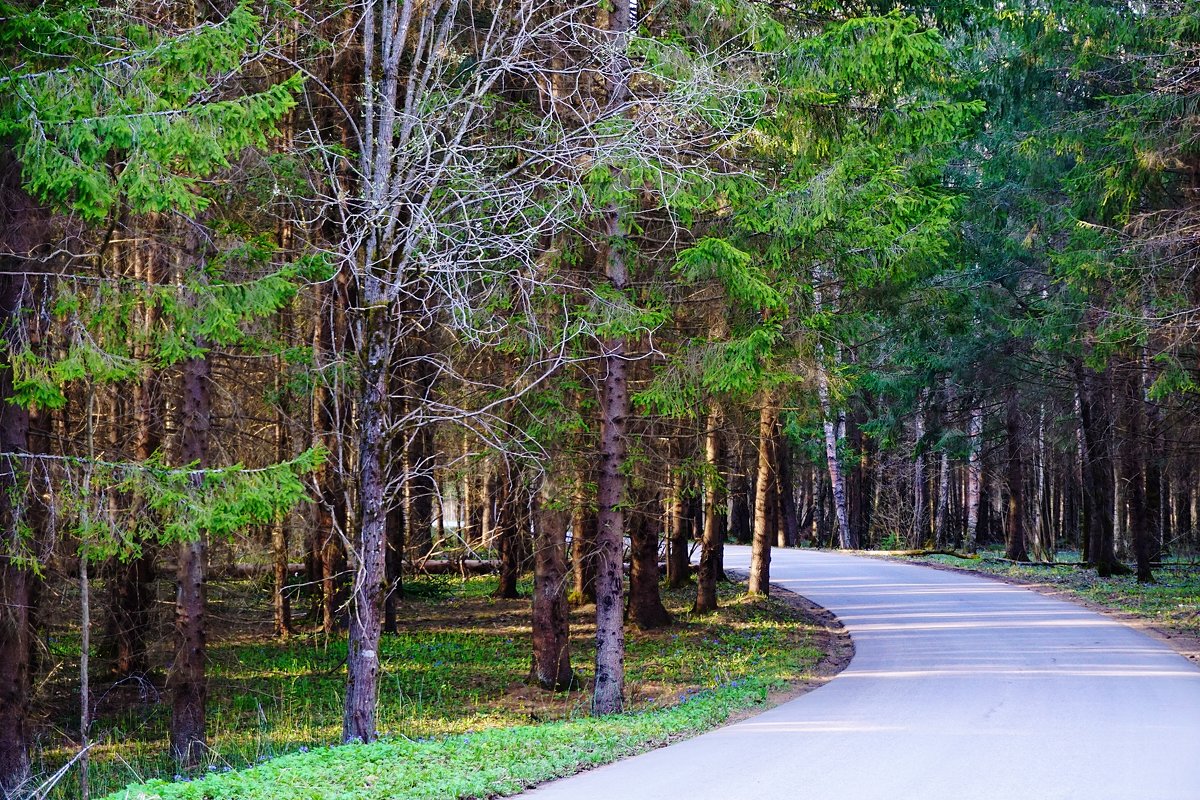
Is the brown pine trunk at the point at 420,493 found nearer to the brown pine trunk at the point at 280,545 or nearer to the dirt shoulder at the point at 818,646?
the brown pine trunk at the point at 280,545

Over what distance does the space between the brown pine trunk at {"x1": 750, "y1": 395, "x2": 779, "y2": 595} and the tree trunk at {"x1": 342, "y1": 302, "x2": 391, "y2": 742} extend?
1018 cm

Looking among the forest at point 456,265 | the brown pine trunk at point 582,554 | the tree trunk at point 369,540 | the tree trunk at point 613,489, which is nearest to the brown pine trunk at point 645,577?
the forest at point 456,265

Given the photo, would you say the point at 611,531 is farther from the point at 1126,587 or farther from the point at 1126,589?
the point at 1126,587

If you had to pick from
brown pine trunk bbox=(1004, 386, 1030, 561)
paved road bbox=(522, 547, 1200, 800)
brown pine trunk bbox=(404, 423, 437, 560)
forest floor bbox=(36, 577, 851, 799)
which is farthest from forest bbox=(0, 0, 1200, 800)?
brown pine trunk bbox=(1004, 386, 1030, 561)

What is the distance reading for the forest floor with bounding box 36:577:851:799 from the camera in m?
7.50

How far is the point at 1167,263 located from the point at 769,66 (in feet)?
24.4

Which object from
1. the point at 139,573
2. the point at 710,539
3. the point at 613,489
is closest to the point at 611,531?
the point at 613,489

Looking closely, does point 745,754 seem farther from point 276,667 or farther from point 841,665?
point 276,667

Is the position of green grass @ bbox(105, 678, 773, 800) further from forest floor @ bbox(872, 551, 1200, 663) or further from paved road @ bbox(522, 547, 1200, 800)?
forest floor @ bbox(872, 551, 1200, 663)

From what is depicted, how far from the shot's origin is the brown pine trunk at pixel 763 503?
63.7 feet

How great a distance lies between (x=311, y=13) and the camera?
41.3 ft

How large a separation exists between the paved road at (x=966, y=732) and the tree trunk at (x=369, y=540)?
2.43 metres

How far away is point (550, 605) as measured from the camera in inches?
540

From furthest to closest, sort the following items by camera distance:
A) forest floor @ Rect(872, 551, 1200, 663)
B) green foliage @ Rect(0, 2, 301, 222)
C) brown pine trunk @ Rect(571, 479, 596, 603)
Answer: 1. brown pine trunk @ Rect(571, 479, 596, 603)
2. forest floor @ Rect(872, 551, 1200, 663)
3. green foliage @ Rect(0, 2, 301, 222)
